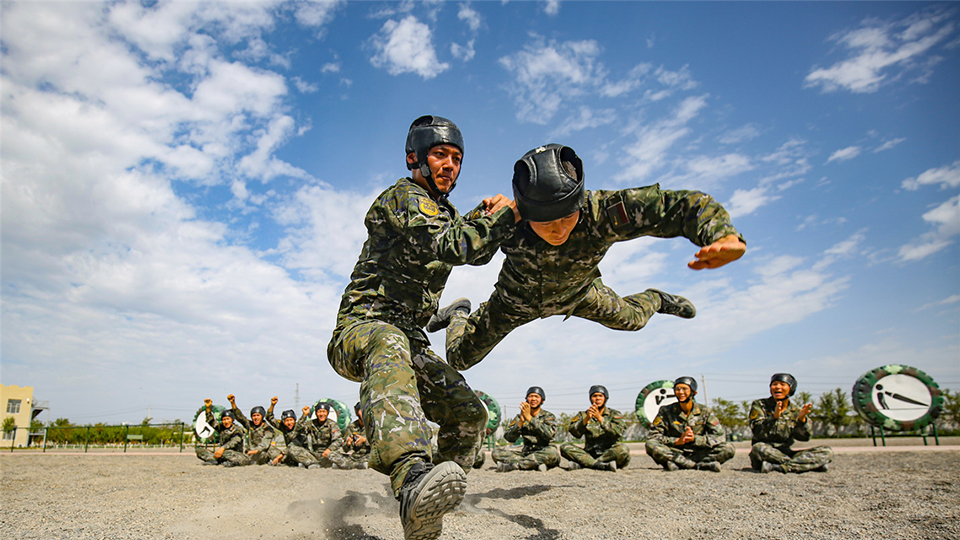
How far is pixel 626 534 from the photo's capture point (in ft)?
14.0

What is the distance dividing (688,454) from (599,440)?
1940mm

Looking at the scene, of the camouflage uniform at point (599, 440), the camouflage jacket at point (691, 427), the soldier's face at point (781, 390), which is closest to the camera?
the soldier's face at point (781, 390)

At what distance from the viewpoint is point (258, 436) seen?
50.1 ft

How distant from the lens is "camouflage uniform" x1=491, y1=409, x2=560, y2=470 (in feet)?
37.5

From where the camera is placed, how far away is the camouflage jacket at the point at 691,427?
10828mm

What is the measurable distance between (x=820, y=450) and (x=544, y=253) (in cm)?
859

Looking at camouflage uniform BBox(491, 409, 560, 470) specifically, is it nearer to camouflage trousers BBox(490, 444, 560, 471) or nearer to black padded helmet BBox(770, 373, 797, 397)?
camouflage trousers BBox(490, 444, 560, 471)

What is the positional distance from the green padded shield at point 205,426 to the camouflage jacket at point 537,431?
1007cm

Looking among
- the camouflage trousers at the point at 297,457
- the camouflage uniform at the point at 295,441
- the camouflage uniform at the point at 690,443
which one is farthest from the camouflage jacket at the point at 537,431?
the camouflage uniform at the point at 295,441

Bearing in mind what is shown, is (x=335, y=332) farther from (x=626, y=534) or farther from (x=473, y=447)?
(x=626, y=534)

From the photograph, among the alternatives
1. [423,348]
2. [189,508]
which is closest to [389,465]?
[423,348]

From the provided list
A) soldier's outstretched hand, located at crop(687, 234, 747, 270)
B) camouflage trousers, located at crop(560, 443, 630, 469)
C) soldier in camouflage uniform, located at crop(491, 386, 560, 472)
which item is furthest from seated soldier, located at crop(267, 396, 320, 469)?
soldier's outstretched hand, located at crop(687, 234, 747, 270)

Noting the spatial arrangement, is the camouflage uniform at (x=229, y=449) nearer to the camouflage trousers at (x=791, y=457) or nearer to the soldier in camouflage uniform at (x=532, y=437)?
Answer: the soldier in camouflage uniform at (x=532, y=437)

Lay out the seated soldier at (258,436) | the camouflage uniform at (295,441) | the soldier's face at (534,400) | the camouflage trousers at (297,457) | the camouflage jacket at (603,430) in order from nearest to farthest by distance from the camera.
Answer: the camouflage jacket at (603,430) < the soldier's face at (534,400) < the camouflage trousers at (297,457) < the camouflage uniform at (295,441) < the seated soldier at (258,436)
